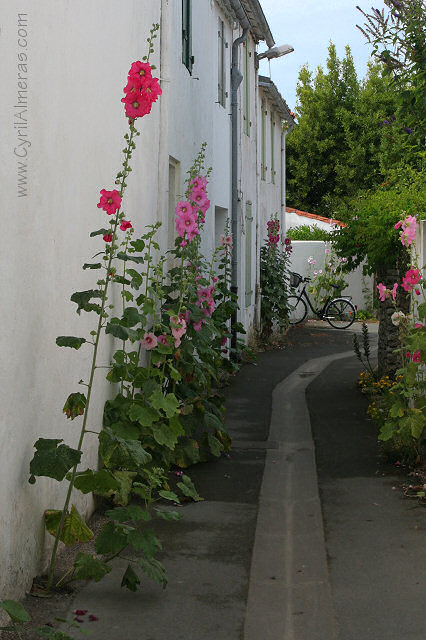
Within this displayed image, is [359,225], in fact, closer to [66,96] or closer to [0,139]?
[66,96]

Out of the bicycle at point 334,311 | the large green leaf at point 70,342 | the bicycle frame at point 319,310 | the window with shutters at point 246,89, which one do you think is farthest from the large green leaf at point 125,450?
the bicycle frame at point 319,310

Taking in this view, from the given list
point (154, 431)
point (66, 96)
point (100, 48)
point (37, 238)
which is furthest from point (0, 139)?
point (154, 431)

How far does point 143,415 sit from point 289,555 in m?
1.22

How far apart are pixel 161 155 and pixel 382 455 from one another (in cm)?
318

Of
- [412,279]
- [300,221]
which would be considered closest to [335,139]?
[300,221]

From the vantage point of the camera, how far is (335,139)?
120 ft

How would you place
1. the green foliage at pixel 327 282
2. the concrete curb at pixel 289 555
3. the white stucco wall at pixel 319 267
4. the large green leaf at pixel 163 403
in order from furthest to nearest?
the white stucco wall at pixel 319 267 → the green foliage at pixel 327 282 → the large green leaf at pixel 163 403 → the concrete curb at pixel 289 555

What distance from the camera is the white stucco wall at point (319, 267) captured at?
25812 mm

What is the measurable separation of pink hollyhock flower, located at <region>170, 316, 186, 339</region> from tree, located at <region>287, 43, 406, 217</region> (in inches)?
1156

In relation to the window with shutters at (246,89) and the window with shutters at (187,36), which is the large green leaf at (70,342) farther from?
the window with shutters at (246,89)

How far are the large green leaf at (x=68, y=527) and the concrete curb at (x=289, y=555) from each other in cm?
89

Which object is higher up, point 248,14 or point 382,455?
point 248,14

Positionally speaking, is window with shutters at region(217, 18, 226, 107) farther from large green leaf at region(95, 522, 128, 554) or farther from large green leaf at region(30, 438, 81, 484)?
large green leaf at region(30, 438, 81, 484)

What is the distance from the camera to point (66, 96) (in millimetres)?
4879
